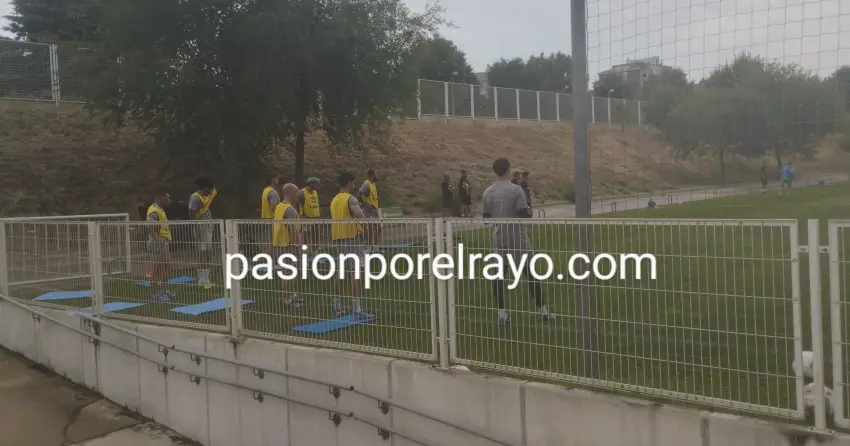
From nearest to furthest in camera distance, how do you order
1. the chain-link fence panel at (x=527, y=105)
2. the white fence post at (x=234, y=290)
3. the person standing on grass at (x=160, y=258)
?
the white fence post at (x=234, y=290), the person standing on grass at (x=160, y=258), the chain-link fence panel at (x=527, y=105)

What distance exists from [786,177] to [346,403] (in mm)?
3946

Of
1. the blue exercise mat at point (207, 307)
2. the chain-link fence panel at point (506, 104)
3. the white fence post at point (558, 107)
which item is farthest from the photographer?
the chain-link fence panel at point (506, 104)

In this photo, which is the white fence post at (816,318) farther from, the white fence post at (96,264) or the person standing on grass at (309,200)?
the person standing on grass at (309,200)

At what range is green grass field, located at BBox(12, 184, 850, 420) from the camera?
4.20m

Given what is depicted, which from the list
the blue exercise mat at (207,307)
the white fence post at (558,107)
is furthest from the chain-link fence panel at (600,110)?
the white fence post at (558,107)

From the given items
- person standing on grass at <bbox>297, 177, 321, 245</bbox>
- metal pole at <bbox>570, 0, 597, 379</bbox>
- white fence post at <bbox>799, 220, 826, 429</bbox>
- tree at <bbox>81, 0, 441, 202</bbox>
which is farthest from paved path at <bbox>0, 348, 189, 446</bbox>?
tree at <bbox>81, 0, 441, 202</bbox>

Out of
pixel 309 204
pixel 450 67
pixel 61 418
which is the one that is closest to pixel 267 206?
pixel 309 204

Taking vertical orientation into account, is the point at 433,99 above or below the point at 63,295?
above

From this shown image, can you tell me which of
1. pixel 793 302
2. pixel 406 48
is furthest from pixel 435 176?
pixel 793 302

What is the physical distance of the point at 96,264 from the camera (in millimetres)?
8930

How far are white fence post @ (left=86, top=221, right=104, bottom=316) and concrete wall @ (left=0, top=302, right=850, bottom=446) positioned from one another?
1.24 feet

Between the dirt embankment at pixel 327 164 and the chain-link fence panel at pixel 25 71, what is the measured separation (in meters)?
1.08

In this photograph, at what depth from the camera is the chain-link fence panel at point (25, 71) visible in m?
25.1

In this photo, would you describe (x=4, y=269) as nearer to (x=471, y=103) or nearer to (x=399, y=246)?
(x=399, y=246)
